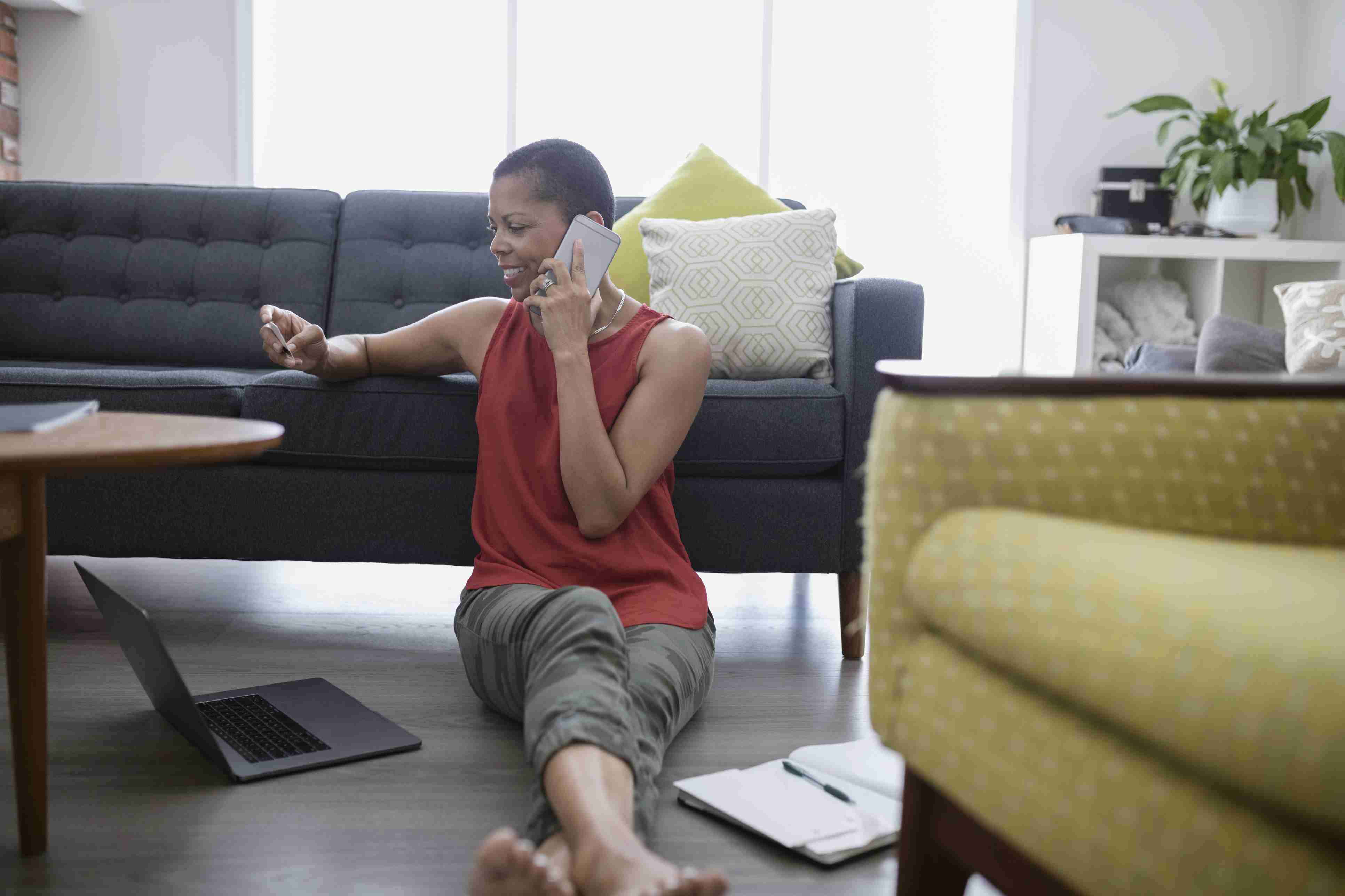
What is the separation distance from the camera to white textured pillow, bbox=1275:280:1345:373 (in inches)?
78.3

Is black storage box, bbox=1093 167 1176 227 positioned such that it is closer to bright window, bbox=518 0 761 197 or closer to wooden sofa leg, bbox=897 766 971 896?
bright window, bbox=518 0 761 197

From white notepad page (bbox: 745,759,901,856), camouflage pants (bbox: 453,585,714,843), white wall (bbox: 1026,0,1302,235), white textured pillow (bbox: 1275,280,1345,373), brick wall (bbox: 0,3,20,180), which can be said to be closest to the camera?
camouflage pants (bbox: 453,585,714,843)

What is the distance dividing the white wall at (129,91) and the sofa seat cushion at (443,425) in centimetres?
241

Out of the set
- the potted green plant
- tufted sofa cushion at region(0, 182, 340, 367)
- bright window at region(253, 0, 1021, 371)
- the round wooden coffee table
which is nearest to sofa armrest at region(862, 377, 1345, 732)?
the round wooden coffee table

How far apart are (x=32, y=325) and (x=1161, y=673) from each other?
254 cm

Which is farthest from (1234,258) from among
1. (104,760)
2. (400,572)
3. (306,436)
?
(104,760)

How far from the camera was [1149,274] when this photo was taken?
3826mm

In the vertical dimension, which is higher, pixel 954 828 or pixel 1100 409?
pixel 1100 409

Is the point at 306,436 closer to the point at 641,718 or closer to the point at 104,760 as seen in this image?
the point at 104,760

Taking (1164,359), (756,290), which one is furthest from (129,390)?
(1164,359)

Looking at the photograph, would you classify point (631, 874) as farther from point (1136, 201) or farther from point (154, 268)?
point (1136, 201)

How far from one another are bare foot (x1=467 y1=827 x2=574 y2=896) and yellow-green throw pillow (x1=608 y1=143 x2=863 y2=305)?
60.2 inches

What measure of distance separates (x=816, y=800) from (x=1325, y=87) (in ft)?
12.5

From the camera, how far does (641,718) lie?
1.26m
